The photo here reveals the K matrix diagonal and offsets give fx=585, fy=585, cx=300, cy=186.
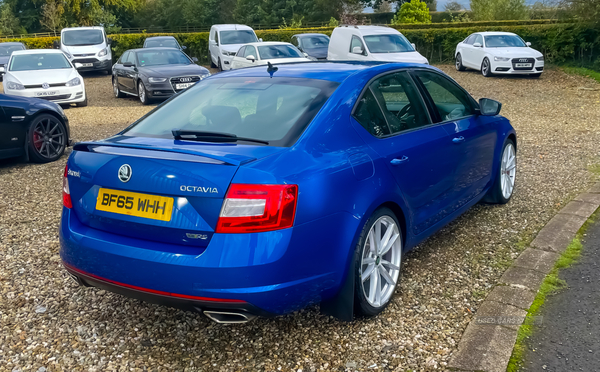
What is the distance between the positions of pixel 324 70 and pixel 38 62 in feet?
43.9

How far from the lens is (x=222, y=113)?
369cm

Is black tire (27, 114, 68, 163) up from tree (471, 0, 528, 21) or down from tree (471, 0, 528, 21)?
down

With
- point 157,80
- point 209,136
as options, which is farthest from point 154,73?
point 209,136

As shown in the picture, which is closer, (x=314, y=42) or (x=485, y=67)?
(x=485, y=67)

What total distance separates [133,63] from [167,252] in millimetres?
14606

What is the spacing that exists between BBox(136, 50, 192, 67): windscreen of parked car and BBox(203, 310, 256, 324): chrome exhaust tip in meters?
14.4

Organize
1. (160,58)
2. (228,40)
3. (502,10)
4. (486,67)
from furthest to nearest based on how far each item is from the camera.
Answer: (502,10) → (228,40) → (486,67) → (160,58)

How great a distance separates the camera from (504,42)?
66.9ft

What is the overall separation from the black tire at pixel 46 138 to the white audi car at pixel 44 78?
6005mm

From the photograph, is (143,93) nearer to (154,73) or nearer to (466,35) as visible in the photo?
(154,73)

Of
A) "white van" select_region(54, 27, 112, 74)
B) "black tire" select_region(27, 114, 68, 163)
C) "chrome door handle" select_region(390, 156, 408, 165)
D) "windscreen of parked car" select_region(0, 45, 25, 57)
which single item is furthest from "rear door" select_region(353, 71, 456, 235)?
"windscreen of parked car" select_region(0, 45, 25, 57)

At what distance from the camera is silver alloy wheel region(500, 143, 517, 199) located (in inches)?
233

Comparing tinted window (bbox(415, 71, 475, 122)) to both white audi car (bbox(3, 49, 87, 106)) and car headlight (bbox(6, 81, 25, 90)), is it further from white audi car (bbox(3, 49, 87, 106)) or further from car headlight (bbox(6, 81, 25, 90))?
car headlight (bbox(6, 81, 25, 90))

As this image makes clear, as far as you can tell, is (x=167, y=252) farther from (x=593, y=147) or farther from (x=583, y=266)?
(x=593, y=147)
